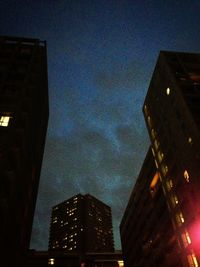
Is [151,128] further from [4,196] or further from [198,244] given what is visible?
[4,196]

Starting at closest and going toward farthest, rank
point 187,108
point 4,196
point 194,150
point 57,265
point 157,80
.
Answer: point 4,196, point 194,150, point 187,108, point 157,80, point 57,265

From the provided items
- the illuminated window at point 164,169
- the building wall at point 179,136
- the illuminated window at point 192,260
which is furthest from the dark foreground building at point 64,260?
the illuminated window at point 192,260

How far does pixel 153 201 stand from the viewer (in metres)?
60.3

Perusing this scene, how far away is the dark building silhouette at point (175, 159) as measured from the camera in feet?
115

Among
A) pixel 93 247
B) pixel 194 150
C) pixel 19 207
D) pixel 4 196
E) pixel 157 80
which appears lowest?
pixel 4 196

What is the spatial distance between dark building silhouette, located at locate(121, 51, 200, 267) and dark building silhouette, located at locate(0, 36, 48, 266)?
2352 cm

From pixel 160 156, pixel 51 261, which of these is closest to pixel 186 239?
pixel 160 156

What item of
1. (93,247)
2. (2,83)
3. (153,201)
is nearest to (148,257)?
(153,201)

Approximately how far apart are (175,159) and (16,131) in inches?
1031

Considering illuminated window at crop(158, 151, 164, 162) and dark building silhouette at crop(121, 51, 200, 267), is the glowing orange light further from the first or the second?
illuminated window at crop(158, 151, 164, 162)

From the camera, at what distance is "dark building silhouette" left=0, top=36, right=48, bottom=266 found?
27.2 metres

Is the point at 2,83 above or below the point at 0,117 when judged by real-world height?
above

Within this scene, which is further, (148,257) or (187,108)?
(148,257)

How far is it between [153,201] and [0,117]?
1689 inches
